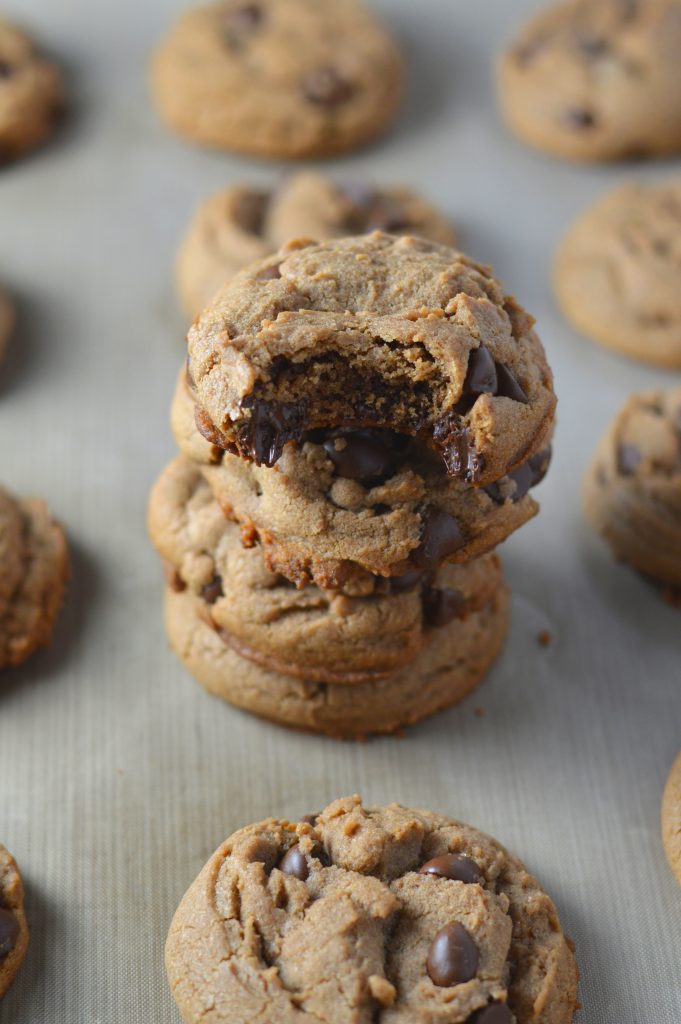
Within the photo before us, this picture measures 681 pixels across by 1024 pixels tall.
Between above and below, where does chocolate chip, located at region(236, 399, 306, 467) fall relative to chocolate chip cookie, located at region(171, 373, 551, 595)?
above

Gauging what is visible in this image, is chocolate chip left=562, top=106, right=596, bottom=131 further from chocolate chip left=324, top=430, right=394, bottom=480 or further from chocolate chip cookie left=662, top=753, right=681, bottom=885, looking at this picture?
chocolate chip cookie left=662, top=753, right=681, bottom=885

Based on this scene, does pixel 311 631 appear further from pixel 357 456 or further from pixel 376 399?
pixel 376 399

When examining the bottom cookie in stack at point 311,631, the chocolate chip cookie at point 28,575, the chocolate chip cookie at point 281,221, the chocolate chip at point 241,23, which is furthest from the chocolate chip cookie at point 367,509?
the chocolate chip at point 241,23

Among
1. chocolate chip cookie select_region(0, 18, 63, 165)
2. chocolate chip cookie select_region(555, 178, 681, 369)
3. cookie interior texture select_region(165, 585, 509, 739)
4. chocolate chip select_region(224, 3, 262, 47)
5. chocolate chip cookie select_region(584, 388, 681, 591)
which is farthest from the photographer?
chocolate chip select_region(224, 3, 262, 47)

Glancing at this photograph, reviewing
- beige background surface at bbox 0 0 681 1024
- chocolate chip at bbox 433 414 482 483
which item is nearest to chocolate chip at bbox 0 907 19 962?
beige background surface at bbox 0 0 681 1024

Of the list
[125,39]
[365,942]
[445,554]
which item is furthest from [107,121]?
[365,942]

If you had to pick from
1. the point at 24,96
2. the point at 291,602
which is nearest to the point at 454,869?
the point at 291,602

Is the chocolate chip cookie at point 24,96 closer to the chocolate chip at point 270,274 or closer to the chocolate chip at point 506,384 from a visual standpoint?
the chocolate chip at point 270,274
